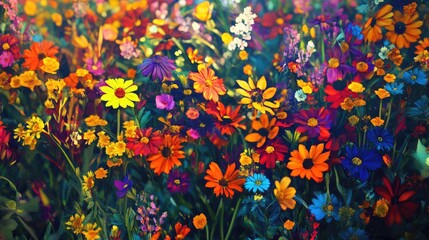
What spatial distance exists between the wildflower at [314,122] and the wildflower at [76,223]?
0.47 metres

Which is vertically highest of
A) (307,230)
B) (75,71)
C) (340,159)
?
(75,71)

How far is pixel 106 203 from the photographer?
1.11 meters

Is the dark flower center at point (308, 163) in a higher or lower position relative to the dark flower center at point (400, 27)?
lower

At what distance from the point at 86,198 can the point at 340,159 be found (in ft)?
1.66

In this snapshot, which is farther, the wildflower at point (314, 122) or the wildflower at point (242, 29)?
the wildflower at point (242, 29)

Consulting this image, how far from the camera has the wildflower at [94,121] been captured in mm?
1141

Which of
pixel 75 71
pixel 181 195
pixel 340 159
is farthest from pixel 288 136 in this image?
pixel 75 71

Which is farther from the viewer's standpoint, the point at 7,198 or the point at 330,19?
the point at 330,19

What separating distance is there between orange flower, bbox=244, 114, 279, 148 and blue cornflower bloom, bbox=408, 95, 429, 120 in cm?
28

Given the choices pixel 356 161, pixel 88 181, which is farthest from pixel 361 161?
pixel 88 181

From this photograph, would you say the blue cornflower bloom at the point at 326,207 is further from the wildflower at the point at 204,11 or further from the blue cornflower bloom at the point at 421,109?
the wildflower at the point at 204,11

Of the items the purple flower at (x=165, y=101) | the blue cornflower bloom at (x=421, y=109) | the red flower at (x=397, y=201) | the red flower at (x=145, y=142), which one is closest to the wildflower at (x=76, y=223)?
the red flower at (x=145, y=142)

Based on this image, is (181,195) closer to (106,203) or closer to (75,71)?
(106,203)

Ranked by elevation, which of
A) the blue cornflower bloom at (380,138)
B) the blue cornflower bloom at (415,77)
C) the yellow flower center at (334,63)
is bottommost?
the blue cornflower bloom at (380,138)
